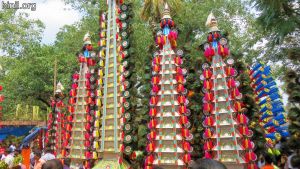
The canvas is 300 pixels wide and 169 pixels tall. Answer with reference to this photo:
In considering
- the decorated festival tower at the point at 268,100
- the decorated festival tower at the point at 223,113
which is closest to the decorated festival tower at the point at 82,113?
the decorated festival tower at the point at 223,113

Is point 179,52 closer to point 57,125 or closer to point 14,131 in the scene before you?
point 57,125

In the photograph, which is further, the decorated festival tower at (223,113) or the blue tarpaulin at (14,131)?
the blue tarpaulin at (14,131)

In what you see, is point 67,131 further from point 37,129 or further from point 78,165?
point 37,129

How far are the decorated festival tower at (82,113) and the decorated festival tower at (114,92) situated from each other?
1.01 meters

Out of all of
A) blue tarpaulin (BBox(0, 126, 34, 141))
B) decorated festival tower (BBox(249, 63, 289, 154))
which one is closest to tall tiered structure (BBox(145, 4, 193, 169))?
decorated festival tower (BBox(249, 63, 289, 154))

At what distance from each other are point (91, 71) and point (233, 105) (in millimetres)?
6416

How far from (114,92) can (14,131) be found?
1604 cm

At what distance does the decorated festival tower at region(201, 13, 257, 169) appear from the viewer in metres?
9.91

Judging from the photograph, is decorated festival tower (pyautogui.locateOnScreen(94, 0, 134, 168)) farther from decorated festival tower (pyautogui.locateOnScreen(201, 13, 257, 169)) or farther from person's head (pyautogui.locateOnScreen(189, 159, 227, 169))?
person's head (pyautogui.locateOnScreen(189, 159, 227, 169))

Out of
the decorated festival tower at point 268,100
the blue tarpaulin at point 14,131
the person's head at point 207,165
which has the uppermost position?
the decorated festival tower at point 268,100

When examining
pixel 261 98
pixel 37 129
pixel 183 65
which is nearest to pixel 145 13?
pixel 183 65

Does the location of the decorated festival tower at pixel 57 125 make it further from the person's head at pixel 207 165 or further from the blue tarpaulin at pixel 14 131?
the person's head at pixel 207 165

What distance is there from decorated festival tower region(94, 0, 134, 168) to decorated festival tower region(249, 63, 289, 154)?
430cm

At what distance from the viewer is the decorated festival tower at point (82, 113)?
13.6 meters
